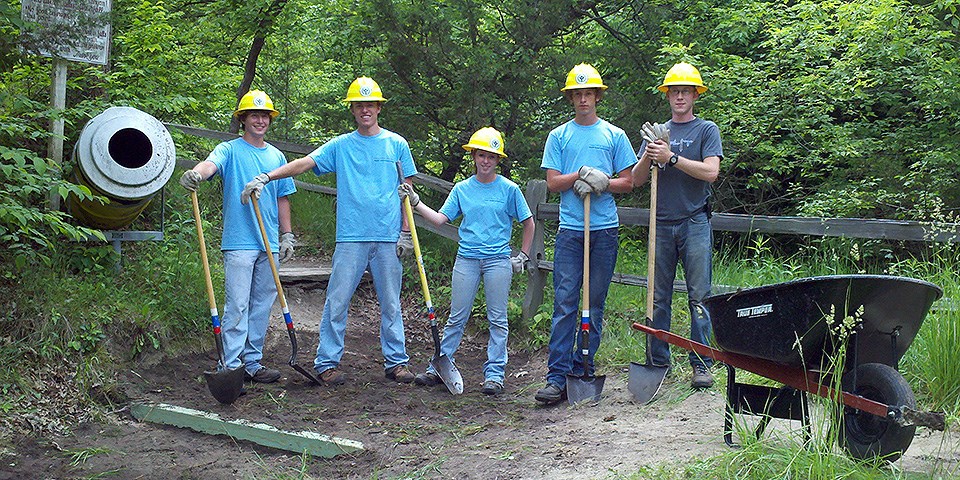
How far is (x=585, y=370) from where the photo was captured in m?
5.46

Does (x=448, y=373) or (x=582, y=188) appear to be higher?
(x=582, y=188)

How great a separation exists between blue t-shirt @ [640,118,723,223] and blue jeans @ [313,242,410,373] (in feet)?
6.28

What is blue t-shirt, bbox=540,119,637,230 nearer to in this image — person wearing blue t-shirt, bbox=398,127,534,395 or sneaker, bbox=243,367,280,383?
person wearing blue t-shirt, bbox=398,127,534,395

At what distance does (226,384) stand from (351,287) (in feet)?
3.49

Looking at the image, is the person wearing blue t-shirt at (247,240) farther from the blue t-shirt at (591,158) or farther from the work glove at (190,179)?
the blue t-shirt at (591,158)

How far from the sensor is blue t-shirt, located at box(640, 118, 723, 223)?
17.0 ft

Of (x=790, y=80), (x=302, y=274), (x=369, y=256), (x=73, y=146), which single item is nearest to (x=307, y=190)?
(x=302, y=274)

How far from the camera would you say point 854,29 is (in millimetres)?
8828

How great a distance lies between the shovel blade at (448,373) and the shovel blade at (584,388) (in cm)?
85

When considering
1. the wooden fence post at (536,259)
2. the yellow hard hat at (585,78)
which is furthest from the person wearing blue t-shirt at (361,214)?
the wooden fence post at (536,259)

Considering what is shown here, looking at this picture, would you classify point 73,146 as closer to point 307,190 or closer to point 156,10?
point 156,10

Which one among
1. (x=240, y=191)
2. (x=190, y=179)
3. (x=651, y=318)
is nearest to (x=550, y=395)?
(x=651, y=318)

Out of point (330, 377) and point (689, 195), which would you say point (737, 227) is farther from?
point (330, 377)

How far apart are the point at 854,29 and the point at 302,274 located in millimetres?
5848
